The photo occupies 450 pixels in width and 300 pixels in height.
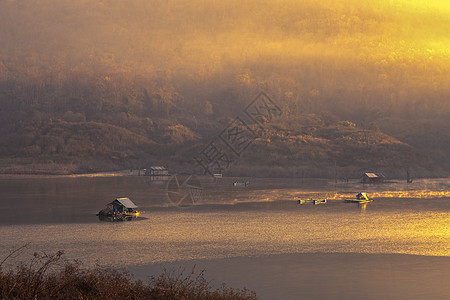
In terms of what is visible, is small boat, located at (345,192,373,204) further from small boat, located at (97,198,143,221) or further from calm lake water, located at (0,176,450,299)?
small boat, located at (97,198,143,221)

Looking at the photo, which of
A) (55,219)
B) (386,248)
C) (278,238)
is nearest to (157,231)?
(278,238)

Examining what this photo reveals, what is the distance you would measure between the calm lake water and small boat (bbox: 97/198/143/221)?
2781 mm

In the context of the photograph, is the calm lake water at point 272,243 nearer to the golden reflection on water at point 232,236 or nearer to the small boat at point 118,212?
the golden reflection on water at point 232,236

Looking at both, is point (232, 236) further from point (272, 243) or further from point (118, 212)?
point (118, 212)

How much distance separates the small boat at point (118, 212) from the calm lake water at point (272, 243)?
2.78 metres

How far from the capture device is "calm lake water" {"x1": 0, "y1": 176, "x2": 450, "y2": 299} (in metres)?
40.0

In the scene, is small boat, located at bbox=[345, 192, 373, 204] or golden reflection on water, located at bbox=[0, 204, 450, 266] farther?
small boat, located at bbox=[345, 192, 373, 204]

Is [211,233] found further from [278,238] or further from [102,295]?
[102,295]

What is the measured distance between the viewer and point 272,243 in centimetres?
5788

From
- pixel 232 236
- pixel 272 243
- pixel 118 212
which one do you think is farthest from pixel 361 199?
pixel 272 243

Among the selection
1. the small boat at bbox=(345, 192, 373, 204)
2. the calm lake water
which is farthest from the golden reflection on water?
the small boat at bbox=(345, 192, 373, 204)

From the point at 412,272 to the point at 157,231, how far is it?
111ft

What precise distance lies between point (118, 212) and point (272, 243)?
1305 inches

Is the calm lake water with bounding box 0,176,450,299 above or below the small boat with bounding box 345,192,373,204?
below
